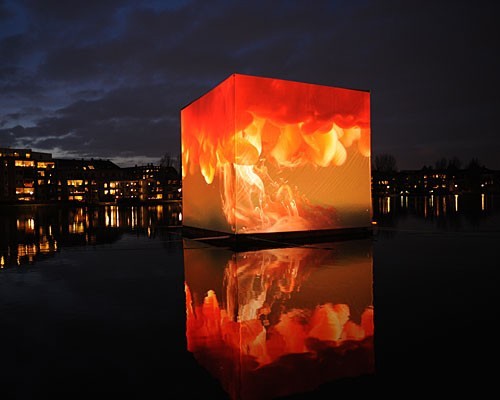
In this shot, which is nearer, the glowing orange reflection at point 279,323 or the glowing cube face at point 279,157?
the glowing orange reflection at point 279,323

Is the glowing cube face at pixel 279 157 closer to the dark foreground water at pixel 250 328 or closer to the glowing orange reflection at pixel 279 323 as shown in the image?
the dark foreground water at pixel 250 328

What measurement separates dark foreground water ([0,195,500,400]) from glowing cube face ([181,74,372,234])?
15.4 feet

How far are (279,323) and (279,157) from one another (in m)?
10.3

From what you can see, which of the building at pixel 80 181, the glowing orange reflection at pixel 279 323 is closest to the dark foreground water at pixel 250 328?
the glowing orange reflection at pixel 279 323

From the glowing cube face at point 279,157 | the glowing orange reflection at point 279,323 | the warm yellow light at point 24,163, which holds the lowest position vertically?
the glowing orange reflection at point 279,323

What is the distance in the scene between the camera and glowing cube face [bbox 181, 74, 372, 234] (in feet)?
48.8

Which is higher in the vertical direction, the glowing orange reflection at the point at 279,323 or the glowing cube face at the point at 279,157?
the glowing cube face at the point at 279,157

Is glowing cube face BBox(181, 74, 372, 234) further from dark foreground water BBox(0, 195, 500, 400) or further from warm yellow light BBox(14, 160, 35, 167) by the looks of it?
warm yellow light BBox(14, 160, 35, 167)

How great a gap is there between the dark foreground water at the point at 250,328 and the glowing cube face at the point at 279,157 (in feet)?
15.4

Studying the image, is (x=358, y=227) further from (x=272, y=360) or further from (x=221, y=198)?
(x=272, y=360)

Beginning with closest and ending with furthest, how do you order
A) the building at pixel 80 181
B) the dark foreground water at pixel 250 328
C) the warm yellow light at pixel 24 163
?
the dark foreground water at pixel 250 328 → the building at pixel 80 181 → the warm yellow light at pixel 24 163

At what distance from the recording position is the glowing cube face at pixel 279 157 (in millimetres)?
14867

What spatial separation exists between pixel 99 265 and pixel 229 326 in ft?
20.4

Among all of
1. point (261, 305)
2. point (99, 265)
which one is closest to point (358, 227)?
point (99, 265)
